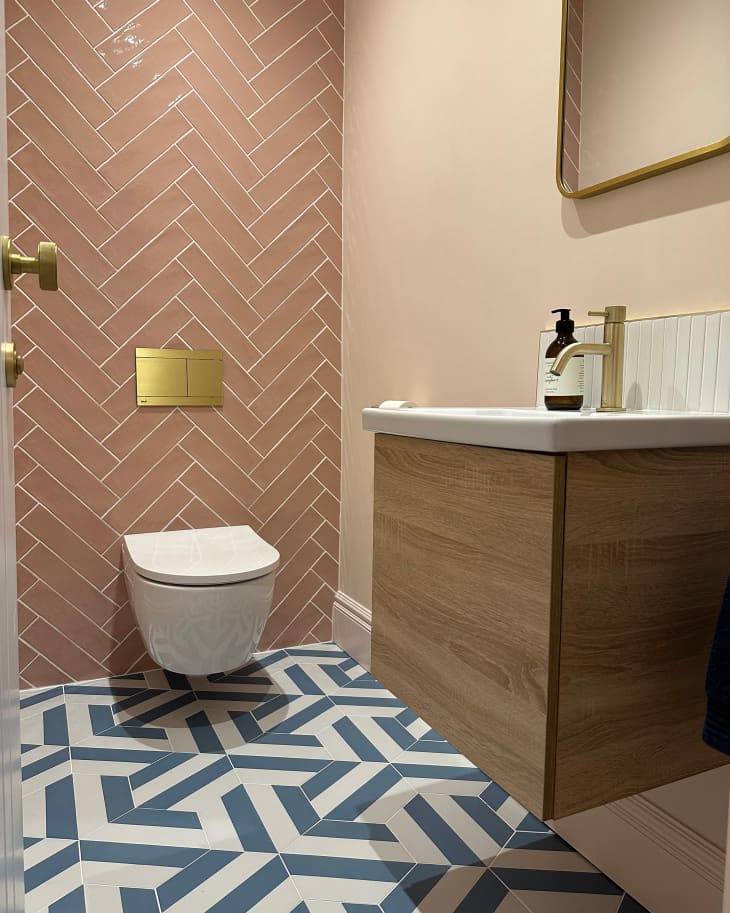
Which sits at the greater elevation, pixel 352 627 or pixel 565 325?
pixel 565 325

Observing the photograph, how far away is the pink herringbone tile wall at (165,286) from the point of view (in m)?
2.03

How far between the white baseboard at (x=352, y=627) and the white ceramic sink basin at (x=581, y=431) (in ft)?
4.53

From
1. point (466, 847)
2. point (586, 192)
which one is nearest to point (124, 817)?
point (466, 847)

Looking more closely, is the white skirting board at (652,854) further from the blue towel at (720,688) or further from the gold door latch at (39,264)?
the gold door latch at (39,264)

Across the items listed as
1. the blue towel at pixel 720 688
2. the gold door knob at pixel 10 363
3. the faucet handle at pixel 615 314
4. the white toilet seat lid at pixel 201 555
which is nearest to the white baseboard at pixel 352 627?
the white toilet seat lid at pixel 201 555

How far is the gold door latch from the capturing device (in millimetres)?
737

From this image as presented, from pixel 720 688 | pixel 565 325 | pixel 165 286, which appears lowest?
pixel 720 688

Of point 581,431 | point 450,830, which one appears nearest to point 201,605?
point 450,830

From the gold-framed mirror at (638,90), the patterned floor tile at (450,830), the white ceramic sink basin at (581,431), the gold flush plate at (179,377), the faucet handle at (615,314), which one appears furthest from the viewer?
the gold flush plate at (179,377)

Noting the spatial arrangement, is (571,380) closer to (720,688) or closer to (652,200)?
(652,200)

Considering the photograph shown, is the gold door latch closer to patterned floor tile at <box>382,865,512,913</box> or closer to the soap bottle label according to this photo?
the soap bottle label

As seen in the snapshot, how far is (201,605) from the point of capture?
171 cm

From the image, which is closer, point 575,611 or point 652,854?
point 575,611

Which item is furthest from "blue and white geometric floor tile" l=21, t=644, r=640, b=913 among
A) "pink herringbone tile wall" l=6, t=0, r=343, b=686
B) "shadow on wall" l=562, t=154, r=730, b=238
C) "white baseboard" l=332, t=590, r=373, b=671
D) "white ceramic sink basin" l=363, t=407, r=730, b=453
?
"shadow on wall" l=562, t=154, r=730, b=238
